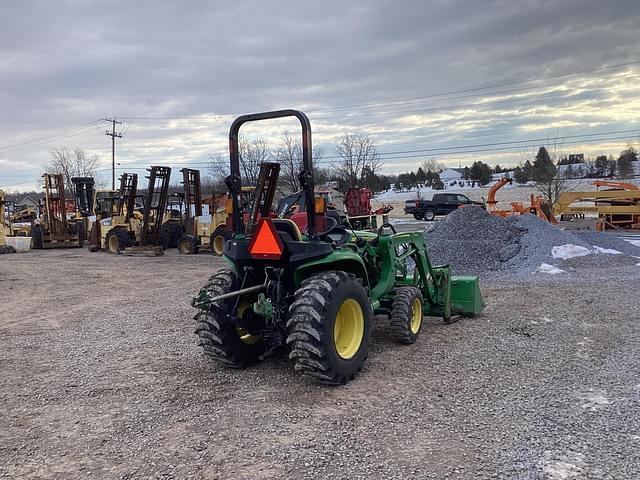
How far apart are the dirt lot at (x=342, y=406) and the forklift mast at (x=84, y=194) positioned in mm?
16750

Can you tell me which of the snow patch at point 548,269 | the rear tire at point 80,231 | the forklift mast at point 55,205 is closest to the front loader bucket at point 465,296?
the snow patch at point 548,269

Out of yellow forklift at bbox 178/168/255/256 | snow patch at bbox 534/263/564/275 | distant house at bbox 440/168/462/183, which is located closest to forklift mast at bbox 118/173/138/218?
yellow forklift at bbox 178/168/255/256

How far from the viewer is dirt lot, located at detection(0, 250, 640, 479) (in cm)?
363

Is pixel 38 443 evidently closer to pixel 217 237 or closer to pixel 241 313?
pixel 241 313

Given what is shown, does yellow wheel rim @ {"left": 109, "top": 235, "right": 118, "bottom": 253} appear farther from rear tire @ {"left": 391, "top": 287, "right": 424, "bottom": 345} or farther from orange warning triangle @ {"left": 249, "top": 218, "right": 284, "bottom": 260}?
orange warning triangle @ {"left": 249, "top": 218, "right": 284, "bottom": 260}

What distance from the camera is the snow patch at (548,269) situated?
1177 cm

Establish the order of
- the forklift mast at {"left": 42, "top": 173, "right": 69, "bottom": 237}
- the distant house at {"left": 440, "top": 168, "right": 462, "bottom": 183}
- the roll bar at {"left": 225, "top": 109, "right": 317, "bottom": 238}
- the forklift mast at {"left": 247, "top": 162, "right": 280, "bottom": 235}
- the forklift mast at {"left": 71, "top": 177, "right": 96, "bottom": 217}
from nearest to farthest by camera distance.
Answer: the roll bar at {"left": 225, "top": 109, "right": 317, "bottom": 238} → the forklift mast at {"left": 247, "top": 162, "right": 280, "bottom": 235} → the forklift mast at {"left": 42, "top": 173, "right": 69, "bottom": 237} → the forklift mast at {"left": 71, "top": 177, "right": 96, "bottom": 217} → the distant house at {"left": 440, "top": 168, "right": 462, "bottom": 183}

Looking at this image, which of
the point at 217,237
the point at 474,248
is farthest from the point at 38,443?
the point at 217,237

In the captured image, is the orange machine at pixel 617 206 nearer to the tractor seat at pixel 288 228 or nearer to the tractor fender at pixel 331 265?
the tractor fender at pixel 331 265

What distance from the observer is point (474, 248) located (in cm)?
1310

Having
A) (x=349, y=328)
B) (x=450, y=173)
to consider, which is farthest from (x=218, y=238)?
(x=450, y=173)

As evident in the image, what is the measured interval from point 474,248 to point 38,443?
35.4 feet

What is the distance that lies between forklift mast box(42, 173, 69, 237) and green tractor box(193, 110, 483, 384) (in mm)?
19419

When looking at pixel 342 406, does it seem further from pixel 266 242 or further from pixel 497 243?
pixel 497 243
